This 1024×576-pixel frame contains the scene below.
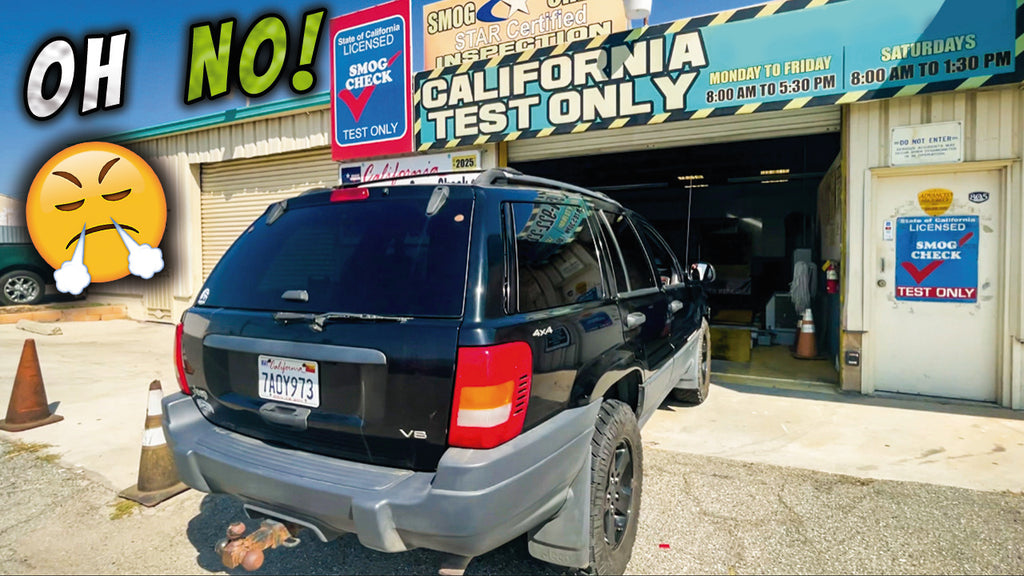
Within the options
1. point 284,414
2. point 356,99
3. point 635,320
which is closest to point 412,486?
point 284,414

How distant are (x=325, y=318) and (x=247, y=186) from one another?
958cm

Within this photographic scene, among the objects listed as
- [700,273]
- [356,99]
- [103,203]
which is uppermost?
[356,99]

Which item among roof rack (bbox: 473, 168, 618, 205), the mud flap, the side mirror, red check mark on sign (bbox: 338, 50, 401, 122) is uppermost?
red check mark on sign (bbox: 338, 50, 401, 122)

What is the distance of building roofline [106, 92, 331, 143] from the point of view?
30.3ft

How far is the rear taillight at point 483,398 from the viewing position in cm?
197

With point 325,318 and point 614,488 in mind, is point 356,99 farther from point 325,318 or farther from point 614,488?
point 614,488

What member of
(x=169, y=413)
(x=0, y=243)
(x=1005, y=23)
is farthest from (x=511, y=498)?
(x=0, y=243)

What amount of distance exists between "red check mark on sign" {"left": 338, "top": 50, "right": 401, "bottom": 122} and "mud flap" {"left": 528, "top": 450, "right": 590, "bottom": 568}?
24.7 ft

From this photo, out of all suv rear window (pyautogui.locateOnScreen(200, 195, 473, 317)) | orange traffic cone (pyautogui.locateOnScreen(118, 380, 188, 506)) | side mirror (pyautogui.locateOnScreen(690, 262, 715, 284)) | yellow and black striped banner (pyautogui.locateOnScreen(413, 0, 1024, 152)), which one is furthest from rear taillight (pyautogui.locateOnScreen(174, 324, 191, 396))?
yellow and black striped banner (pyautogui.locateOnScreen(413, 0, 1024, 152))

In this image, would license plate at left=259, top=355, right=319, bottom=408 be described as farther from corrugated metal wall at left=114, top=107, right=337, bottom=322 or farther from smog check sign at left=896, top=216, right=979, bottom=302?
corrugated metal wall at left=114, top=107, right=337, bottom=322

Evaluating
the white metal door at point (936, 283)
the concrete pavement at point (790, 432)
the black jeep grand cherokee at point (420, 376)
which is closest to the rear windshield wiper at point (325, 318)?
the black jeep grand cherokee at point (420, 376)

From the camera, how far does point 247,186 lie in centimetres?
1057

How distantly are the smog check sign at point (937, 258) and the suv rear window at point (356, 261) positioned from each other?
210 inches

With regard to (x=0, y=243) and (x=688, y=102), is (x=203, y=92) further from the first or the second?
(x=688, y=102)
